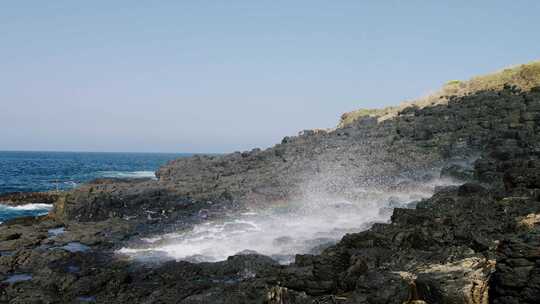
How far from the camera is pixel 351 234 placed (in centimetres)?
1678

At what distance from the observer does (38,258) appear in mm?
22406

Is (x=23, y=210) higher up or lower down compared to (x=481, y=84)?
lower down

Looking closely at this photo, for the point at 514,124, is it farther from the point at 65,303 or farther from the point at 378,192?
the point at 65,303

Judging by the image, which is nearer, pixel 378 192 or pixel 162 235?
pixel 162 235

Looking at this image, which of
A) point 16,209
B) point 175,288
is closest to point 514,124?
point 175,288

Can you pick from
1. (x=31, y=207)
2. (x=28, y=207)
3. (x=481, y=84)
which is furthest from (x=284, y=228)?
(x=481, y=84)

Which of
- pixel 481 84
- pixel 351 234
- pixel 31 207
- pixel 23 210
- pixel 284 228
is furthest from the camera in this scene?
pixel 481 84

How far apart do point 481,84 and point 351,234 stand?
48046mm

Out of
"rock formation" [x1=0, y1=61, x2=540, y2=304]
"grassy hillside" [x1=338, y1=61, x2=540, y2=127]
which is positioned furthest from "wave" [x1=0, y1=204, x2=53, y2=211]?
"grassy hillside" [x1=338, y1=61, x2=540, y2=127]

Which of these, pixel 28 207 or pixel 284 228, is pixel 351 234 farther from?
pixel 28 207

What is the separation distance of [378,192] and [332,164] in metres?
9.56

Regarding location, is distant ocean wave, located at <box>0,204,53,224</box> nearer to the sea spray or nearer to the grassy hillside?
the sea spray

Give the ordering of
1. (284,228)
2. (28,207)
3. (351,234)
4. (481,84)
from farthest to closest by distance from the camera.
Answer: (481,84) → (28,207) → (284,228) → (351,234)

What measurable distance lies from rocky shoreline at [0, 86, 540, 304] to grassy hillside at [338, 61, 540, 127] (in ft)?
9.28
